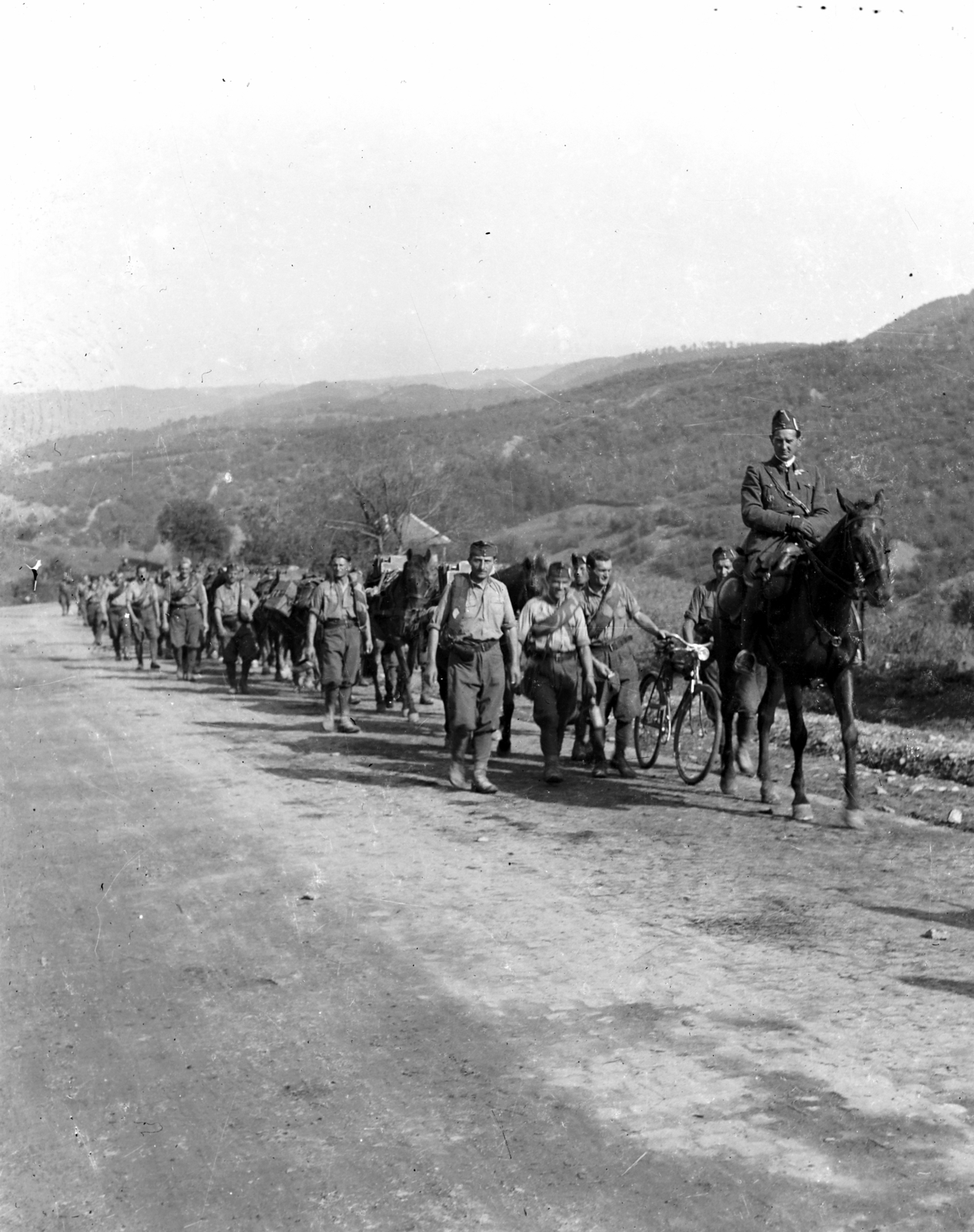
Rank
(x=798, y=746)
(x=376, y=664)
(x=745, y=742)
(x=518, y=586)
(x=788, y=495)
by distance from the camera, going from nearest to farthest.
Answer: (x=798, y=746), (x=788, y=495), (x=745, y=742), (x=518, y=586), (x=376, y=664)

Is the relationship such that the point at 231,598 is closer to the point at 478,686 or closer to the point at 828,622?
the point at 478,686

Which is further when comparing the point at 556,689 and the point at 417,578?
the point at 417,578

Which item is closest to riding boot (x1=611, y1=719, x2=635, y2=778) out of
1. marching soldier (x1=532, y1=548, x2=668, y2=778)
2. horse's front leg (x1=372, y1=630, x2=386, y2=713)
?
marching soldier (x1=532, y1=548, x2=668, y2=778)

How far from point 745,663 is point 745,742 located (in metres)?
0.75

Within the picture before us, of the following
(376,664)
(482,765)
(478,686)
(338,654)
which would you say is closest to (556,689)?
(478,686)

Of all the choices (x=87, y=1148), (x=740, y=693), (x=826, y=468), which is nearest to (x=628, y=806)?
(x=740, y=693)

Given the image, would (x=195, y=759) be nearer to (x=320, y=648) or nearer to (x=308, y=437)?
(x=320, y=648)

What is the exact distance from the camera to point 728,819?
10641 mm

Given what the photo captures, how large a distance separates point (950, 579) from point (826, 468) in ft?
36.1

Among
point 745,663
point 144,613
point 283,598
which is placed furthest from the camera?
point 144,613

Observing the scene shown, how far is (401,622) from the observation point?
1773cm

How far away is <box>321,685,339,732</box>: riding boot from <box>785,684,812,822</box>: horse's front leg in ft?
22.4

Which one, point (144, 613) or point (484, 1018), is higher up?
point (144, 613)

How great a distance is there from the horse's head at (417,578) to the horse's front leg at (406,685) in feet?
3.63
